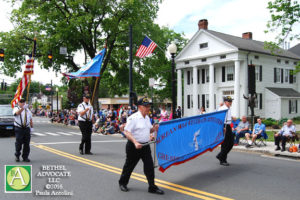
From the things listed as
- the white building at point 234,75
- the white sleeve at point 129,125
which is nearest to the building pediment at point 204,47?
the white building at point 234,75

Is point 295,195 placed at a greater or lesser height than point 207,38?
lesser

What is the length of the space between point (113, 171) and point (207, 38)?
91.0ft

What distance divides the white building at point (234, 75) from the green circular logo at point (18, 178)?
2533cm

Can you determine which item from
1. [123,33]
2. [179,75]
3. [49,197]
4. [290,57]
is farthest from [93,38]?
[49,197]

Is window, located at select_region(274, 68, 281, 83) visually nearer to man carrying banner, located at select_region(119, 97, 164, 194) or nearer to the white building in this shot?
the white building

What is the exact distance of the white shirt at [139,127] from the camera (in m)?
5.39

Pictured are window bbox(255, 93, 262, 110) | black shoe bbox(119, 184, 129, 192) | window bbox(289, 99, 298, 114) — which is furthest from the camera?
window bbox(289, 99, 298, 114)

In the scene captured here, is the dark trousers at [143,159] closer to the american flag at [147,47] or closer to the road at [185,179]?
the road at [185,179]

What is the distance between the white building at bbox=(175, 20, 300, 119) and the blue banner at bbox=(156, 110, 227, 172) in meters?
22.5

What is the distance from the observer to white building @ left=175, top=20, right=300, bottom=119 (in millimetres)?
30047

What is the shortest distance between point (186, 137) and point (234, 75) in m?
25.9

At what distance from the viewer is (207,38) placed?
3259 cm

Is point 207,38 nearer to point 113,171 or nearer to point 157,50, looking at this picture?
point 157,50

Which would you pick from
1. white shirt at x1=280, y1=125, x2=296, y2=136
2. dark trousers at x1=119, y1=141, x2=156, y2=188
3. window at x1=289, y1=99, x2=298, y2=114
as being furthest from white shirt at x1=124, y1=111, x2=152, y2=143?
window at x1=289, y1=99, x2=298, y2=114
